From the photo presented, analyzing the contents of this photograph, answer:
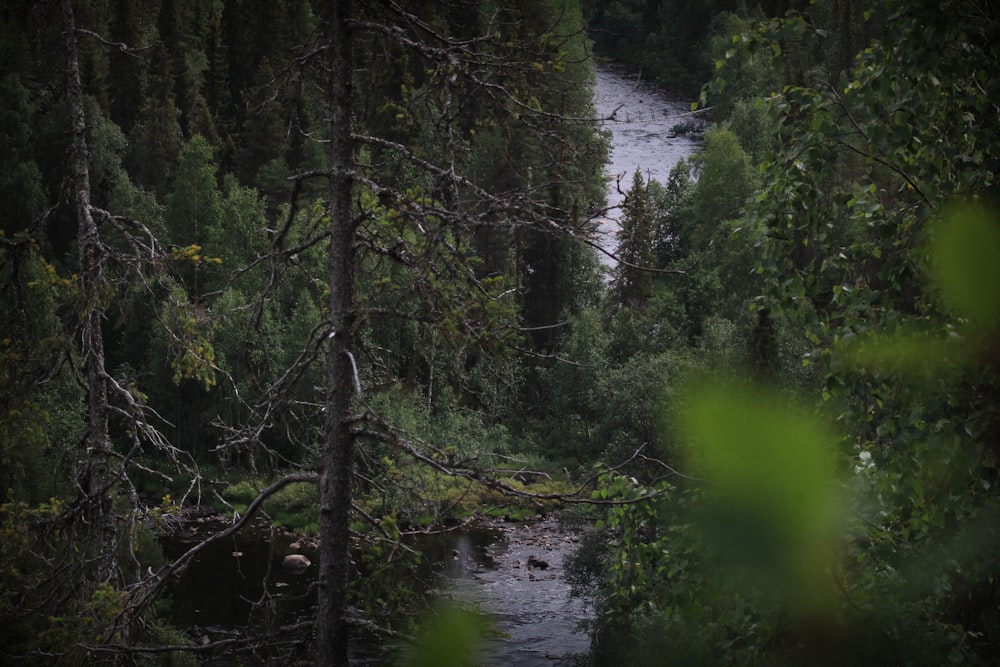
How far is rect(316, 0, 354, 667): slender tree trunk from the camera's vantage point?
192 inches

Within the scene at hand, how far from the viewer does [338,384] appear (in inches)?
195

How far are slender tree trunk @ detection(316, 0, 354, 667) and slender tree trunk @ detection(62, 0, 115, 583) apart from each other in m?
4.05

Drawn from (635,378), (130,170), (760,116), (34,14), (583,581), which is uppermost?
(34,14)

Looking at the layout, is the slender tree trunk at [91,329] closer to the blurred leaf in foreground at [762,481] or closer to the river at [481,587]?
the blurred leaf in foreground at [762,481]

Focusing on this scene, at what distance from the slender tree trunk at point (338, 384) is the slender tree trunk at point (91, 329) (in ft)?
13.3

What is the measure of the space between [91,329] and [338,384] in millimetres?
4537

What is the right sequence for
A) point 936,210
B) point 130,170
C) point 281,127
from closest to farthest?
point 936,210 < point 130,170 < point 281,127

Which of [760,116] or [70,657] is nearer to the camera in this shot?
[70,657]

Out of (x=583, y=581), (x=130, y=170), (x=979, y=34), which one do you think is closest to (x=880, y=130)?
(x=979, y=34)

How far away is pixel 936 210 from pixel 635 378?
24.8 m

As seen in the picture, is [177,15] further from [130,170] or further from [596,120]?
[596,120]

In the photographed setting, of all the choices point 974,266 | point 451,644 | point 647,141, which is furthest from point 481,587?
point 647,141

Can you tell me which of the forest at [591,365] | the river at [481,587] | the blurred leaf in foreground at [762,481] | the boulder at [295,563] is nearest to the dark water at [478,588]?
the river at [481,587]

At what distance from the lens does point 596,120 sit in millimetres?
4461
